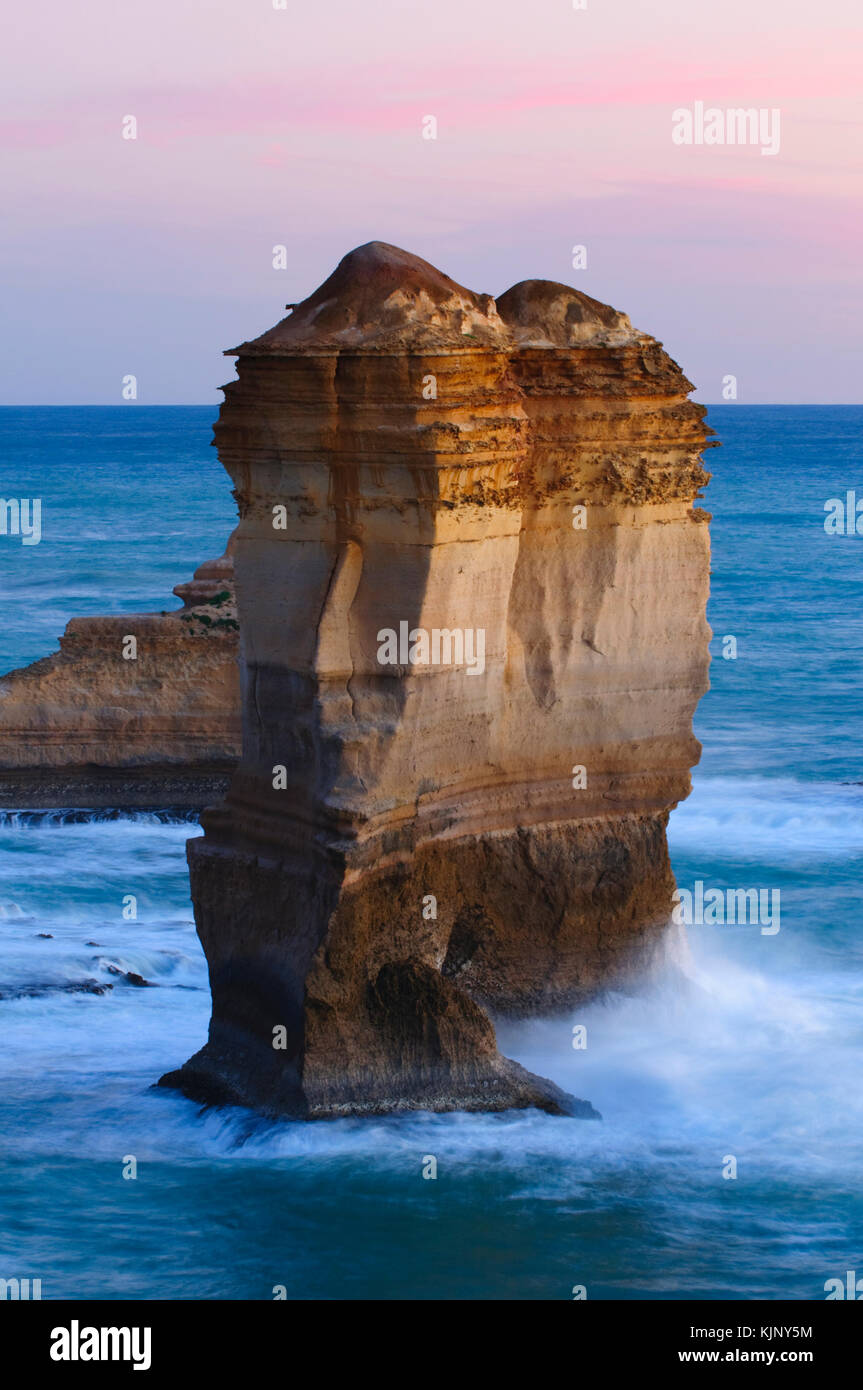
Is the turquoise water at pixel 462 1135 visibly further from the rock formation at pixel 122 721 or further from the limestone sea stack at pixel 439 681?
the rock formation at pixel 122 721

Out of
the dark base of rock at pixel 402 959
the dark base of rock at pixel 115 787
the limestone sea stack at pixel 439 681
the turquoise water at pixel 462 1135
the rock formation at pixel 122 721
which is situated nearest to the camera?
the turquoise water at pixel 462 1135

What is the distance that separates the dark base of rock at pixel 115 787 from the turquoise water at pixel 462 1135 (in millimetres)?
478

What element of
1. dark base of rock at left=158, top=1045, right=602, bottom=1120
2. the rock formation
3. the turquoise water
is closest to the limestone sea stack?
dark base of rock at left=158, top=1045, right=602, bottom=1120

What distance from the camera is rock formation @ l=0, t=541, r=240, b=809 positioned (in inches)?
842

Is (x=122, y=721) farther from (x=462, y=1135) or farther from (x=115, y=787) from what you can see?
(x=462, y=1135)

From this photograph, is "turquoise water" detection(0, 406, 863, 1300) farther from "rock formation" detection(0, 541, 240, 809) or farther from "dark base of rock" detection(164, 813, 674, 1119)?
"rock formation" detection(0, 541, 240, 809)

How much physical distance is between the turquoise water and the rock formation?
2.76 ft

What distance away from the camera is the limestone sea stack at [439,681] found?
11.7 m

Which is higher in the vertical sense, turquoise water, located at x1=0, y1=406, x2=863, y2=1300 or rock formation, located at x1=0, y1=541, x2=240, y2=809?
rock formation, located at x1=0, y1=541, x2=240, y2=809

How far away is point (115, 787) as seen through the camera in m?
21.5

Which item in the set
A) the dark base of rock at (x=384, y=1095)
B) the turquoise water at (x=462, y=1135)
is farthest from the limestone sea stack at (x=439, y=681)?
the turquoise water at (x=462, y=1135)

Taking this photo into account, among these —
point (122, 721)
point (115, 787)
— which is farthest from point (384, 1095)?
→ point (122, 721)
